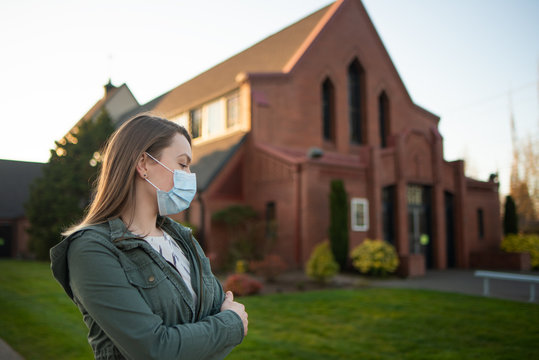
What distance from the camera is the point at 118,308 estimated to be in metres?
1.68

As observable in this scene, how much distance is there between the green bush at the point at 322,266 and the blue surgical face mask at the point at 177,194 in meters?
12.3

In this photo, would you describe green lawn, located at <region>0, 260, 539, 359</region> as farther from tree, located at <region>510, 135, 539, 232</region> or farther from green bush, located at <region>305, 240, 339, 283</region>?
tree, located at <region>510, 135, 539, 232</region>

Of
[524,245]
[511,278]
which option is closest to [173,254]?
[511,278]

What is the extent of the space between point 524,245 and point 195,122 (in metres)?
19.6

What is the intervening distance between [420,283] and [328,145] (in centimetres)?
1008

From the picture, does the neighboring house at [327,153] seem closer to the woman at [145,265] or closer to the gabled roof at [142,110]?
the gabled roof at [142,110]

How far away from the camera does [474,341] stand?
22.6 ft

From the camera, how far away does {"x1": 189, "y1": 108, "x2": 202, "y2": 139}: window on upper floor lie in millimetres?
25562

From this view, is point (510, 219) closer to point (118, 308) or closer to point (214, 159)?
point (214, 159)

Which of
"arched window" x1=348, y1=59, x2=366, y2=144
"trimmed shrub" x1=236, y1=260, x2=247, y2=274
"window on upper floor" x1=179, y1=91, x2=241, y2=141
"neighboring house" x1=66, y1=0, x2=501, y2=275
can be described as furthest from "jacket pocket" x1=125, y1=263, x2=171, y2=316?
"arched window" x1=348, y1=59, x2=366, y2=144

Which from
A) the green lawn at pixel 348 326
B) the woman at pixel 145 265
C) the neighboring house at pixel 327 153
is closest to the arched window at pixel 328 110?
the neighboring house at pixel 327 153

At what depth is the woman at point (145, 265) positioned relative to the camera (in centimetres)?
170

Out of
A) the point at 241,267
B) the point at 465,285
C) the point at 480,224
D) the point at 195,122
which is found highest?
the point at 195,122

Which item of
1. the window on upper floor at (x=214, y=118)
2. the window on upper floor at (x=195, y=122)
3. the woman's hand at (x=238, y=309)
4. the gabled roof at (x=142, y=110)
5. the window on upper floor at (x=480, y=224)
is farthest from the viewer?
the window on upper floor at (x=195, y=122)
